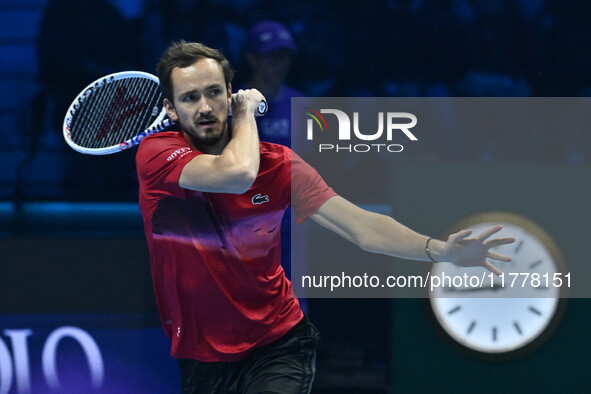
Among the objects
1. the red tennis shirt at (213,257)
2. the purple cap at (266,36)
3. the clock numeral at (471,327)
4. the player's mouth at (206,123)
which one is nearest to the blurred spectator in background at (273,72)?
the purple cap at (266,36)

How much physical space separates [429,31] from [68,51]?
5.67 feet

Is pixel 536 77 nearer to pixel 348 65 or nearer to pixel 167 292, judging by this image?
pixel 348 65

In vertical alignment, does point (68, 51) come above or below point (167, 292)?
above

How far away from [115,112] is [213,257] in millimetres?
1148

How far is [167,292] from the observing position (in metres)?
3.12

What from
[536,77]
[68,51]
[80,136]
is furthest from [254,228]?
[536,77]

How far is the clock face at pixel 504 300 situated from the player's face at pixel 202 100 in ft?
5.56

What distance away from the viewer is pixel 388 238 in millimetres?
3328

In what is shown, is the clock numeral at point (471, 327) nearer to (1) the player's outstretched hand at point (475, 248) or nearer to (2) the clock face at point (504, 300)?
(2) the clock face at point (504, 300)

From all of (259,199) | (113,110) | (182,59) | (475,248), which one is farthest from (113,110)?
(475,248)

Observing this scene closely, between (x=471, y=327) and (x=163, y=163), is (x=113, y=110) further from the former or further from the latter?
(x=471, y=327)

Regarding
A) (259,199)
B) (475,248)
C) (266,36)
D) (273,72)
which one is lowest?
(475,248)

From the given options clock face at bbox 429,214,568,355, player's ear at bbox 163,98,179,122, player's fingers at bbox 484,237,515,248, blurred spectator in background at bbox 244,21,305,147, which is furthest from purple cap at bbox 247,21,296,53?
player's fingers at bbox 484,237,515,248

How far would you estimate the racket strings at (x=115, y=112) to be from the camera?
3.86 metres
